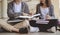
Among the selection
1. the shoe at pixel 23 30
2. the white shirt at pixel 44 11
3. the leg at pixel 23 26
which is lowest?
the shoe at pixel 23 30

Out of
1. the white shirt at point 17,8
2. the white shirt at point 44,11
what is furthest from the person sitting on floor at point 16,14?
the white shirt at point 44,11

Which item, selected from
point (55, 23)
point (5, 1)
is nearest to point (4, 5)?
point (5, 1)

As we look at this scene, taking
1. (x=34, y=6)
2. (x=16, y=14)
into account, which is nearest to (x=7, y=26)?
(x=16, y=14)

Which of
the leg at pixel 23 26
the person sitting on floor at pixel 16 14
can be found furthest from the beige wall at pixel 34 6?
the leg at pixel 23 26

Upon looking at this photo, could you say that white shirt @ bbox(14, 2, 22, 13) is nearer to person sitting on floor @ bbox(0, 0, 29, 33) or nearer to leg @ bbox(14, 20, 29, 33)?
person sitting on floor @ bbox(0, 0, 29, 33)

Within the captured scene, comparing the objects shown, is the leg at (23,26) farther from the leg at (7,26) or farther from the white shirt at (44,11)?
the white shirt at (44,11)

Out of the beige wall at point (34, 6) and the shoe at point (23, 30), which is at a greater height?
the beige wall at point (34, 6)

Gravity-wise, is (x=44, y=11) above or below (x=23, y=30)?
above

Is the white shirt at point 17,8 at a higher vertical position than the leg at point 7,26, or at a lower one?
higher

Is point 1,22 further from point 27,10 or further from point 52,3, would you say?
point 52,3

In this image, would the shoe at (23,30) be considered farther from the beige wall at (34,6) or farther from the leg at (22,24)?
the beige wall at (34,6)

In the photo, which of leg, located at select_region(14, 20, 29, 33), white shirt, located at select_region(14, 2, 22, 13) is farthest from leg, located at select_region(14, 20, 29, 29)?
white shirt, located at select_region(14, 2, 22, 13)

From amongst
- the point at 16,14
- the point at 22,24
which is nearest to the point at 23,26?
the point at 22,24

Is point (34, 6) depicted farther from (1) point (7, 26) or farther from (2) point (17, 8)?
(1) point (7, 26)
